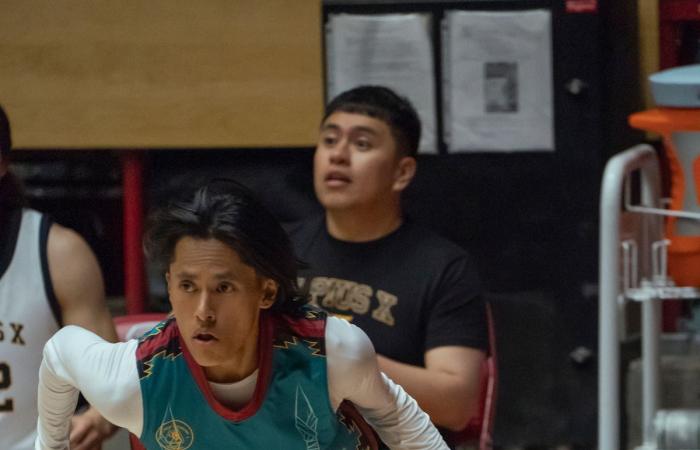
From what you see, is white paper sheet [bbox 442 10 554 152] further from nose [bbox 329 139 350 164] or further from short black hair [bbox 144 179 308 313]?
short black hair [bbox 144 179 308 313]

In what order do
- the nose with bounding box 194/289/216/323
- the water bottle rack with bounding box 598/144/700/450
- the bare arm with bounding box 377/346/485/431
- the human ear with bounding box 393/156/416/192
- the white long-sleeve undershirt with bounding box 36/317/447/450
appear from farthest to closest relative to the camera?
the human ear with bounding box 393/156/416/192
the water bottle rack with bounding box 598/144/700/450
the bare arm with bounding box 377/346/485/431
the white long-sleeve undershirt with bounding box 36/317/447/450
the nose with bounding box 194/289/216/323

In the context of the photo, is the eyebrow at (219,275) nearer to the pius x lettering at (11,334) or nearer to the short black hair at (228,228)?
the short black hair at (228,228)

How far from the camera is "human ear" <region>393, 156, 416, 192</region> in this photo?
297cm

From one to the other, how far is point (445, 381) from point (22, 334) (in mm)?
752

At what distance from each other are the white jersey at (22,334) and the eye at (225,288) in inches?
32.2

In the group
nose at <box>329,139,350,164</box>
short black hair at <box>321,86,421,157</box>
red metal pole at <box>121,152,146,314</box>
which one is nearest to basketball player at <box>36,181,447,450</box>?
nose at <box>329,139,350,164</box>

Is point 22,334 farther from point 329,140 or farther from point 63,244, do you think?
point 329,140

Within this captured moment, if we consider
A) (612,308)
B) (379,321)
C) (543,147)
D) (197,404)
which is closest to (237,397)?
(197,404)

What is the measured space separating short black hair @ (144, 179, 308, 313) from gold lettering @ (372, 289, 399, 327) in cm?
70

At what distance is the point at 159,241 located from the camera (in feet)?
6.76

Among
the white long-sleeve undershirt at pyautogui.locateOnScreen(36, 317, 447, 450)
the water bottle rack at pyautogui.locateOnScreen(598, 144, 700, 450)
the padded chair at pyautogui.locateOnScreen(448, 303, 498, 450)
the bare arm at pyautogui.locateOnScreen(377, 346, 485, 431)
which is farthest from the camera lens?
the padded chair at pyautogui.locateOnScreen(448, 303, 498, 450)

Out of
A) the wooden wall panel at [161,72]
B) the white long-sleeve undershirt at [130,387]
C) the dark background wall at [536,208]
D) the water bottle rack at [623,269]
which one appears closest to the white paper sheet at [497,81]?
the dark background wall at [536,208]

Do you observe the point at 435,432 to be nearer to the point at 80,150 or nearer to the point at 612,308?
the point at 612,308

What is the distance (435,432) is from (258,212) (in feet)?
1.40
